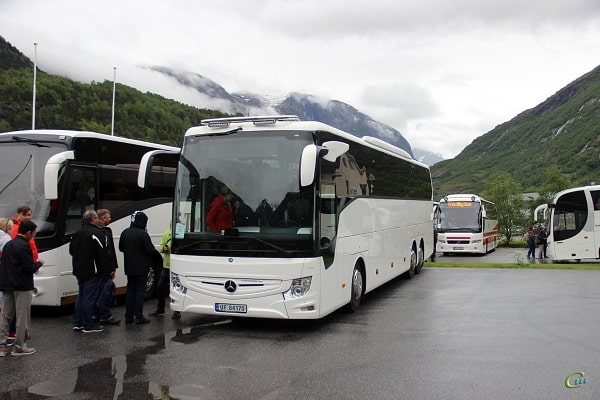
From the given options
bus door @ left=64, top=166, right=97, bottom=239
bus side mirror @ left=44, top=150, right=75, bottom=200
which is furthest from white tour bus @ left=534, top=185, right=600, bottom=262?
bus side mirror @ left=44, top=150, right=75, bottom=200

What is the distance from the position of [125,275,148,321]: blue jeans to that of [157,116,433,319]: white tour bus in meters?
0.72

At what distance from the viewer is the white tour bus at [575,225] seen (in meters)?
22.4

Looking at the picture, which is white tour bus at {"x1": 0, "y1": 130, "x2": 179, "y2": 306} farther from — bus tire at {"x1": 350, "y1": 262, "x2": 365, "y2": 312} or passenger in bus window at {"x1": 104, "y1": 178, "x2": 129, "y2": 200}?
bus tire at {"x1": 350, "y1": 262, "x2": 365, "y2": 312}

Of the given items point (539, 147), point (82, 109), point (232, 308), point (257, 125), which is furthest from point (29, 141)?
point (539, 147)

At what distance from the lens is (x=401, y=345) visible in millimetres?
8078

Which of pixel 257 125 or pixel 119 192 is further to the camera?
pixel 119 192

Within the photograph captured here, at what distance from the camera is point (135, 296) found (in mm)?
9797

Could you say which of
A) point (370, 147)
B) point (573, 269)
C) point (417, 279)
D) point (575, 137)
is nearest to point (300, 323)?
point (370, 147)

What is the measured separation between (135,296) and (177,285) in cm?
99

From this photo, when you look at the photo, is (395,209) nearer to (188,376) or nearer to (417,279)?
(417,279)

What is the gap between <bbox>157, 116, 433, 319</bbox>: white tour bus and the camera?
8.67m

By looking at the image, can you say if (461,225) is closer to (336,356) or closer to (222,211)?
(222,211)

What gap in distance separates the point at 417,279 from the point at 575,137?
12402cm

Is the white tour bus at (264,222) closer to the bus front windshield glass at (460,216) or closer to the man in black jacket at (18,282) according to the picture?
the man in black jacket at (18,282)
